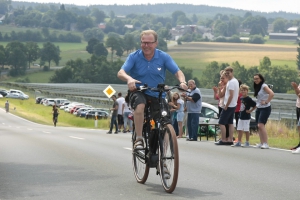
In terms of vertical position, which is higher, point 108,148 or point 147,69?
point 147,69

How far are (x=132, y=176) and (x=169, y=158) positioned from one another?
2.07 metres

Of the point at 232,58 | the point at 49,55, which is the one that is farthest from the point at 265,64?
the point at 49,55

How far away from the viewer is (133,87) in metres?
9.47

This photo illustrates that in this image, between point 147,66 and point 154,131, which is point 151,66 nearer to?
point 147,66

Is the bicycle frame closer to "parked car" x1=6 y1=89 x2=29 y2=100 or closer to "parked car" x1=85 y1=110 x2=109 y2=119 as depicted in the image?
"parked car" x1=85 y1=110 x2=109 y2=119

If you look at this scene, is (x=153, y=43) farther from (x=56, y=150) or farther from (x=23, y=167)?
(x=56, y=150)

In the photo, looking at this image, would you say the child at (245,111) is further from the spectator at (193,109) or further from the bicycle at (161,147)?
the bicycle at (161,147)

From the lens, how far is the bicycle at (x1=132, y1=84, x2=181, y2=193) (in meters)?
9.02

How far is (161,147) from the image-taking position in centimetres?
936

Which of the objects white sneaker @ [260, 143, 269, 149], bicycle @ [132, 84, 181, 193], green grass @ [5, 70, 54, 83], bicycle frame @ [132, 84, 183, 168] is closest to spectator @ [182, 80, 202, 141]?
white sneaker @ [260, 143, 269, 149]

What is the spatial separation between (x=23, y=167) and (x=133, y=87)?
3.80m

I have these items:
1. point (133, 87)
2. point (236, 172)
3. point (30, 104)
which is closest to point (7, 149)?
point (236, 172)

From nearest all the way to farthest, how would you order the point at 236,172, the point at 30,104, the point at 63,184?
the point at 63,184, the point at 236,172, the point at 30,104

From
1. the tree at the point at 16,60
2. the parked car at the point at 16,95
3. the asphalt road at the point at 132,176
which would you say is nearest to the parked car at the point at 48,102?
the parked car at the point at 16,95
